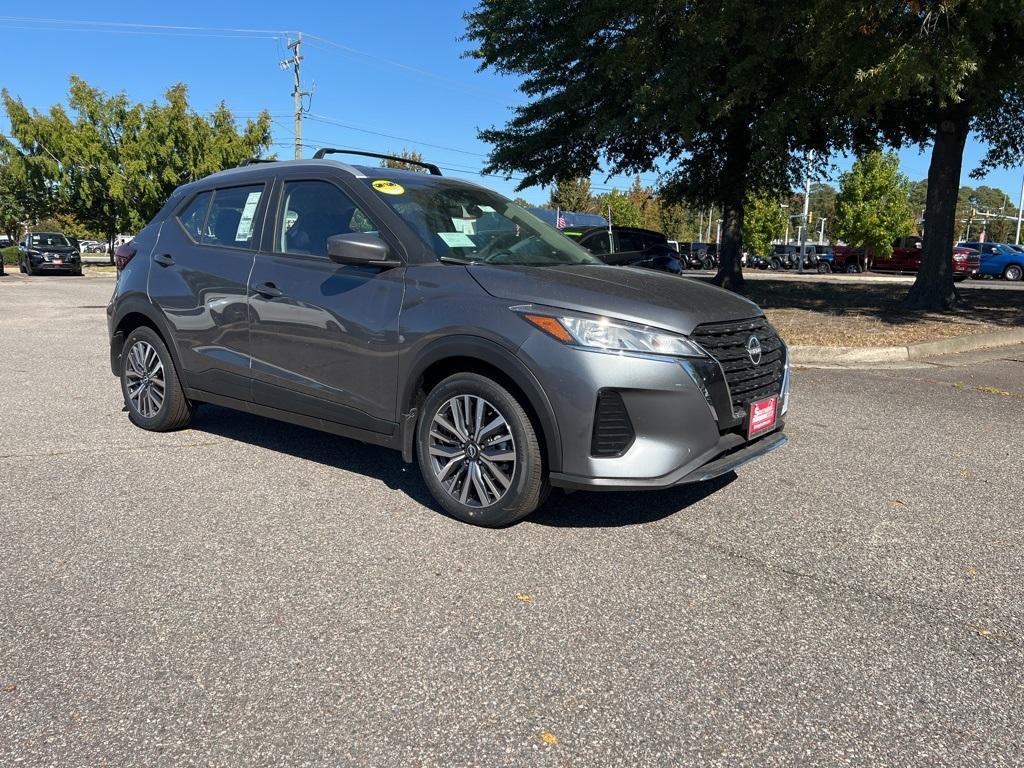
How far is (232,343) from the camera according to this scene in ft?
16.4

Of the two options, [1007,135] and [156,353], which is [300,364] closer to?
[156,353]

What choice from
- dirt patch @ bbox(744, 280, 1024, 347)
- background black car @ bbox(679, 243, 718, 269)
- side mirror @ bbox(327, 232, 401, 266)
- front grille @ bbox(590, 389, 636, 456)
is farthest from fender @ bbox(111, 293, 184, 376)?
background black car @ bbox(679, 243, 718, 269)

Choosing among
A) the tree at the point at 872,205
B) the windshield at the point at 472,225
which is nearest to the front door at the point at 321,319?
the windshield at the point at 472,225

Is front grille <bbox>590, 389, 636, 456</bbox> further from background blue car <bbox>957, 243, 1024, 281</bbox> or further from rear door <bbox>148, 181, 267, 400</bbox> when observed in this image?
background blue car <bbox>957, 243, 1024, 281</bbox>

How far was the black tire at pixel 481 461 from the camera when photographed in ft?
12.4


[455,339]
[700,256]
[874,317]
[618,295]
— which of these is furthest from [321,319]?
[700,256]

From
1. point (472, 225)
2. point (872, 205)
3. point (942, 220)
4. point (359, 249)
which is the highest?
point (872, 205)

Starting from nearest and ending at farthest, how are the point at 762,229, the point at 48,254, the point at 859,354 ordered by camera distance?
the point at 859,354
the point at 48,254
the point at 762,229

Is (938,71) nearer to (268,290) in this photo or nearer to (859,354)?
(859,354)

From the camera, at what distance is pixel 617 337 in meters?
3.65

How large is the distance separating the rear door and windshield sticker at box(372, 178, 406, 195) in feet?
2.90

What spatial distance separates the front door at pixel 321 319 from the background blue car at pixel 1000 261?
40.6 meters

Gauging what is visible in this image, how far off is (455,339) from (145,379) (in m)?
2.93

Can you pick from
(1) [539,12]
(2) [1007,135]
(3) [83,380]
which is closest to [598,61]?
(1) [539,12]
